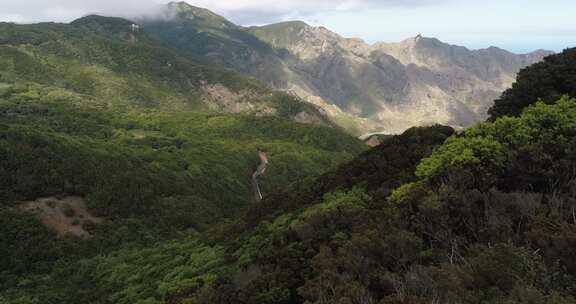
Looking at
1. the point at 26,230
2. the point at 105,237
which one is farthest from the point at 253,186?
the point at 26,230

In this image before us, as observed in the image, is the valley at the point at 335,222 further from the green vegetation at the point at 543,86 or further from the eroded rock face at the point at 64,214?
the eroded rock face at the point at 64,214

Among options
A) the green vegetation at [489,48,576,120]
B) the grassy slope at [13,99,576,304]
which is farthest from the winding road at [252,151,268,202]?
the grassy slope at [13,99,576,304]

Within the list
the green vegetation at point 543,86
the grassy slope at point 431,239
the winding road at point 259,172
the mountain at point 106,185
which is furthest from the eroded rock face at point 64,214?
the green vegetation at point 543,86

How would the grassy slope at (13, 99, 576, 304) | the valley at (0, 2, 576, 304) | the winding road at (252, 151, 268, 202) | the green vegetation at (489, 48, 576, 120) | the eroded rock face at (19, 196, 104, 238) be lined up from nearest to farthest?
the grassy slope at (13, 99, 576, 304)
the valley at (0, 2, 576, 304)
the green vegetation at (489, 48, 576, 120)
the eroded rock face at (19, 196, 104, 238)
the winding road at (252, 151, 268, 202)

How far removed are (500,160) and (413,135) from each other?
2033 cm

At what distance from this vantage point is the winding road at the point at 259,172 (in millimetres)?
138837

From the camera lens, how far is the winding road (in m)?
139

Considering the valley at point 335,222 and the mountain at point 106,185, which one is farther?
the mountain at point 106,185

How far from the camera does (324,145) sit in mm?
197250

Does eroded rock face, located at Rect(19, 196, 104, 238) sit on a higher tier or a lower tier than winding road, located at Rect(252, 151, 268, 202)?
higher

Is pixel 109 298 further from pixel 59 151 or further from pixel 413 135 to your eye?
pixel 59 151

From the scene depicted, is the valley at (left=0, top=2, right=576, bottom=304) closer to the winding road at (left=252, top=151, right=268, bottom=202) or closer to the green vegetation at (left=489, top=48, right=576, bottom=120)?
the green vegetation at (left=489, top=48, right=576, bottom=120)

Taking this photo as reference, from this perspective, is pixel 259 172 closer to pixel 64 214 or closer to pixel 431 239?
pixel 64 214

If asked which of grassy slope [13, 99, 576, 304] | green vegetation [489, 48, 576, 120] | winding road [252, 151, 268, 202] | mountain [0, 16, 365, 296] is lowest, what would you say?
winding road [252, 151, 268, 202]
